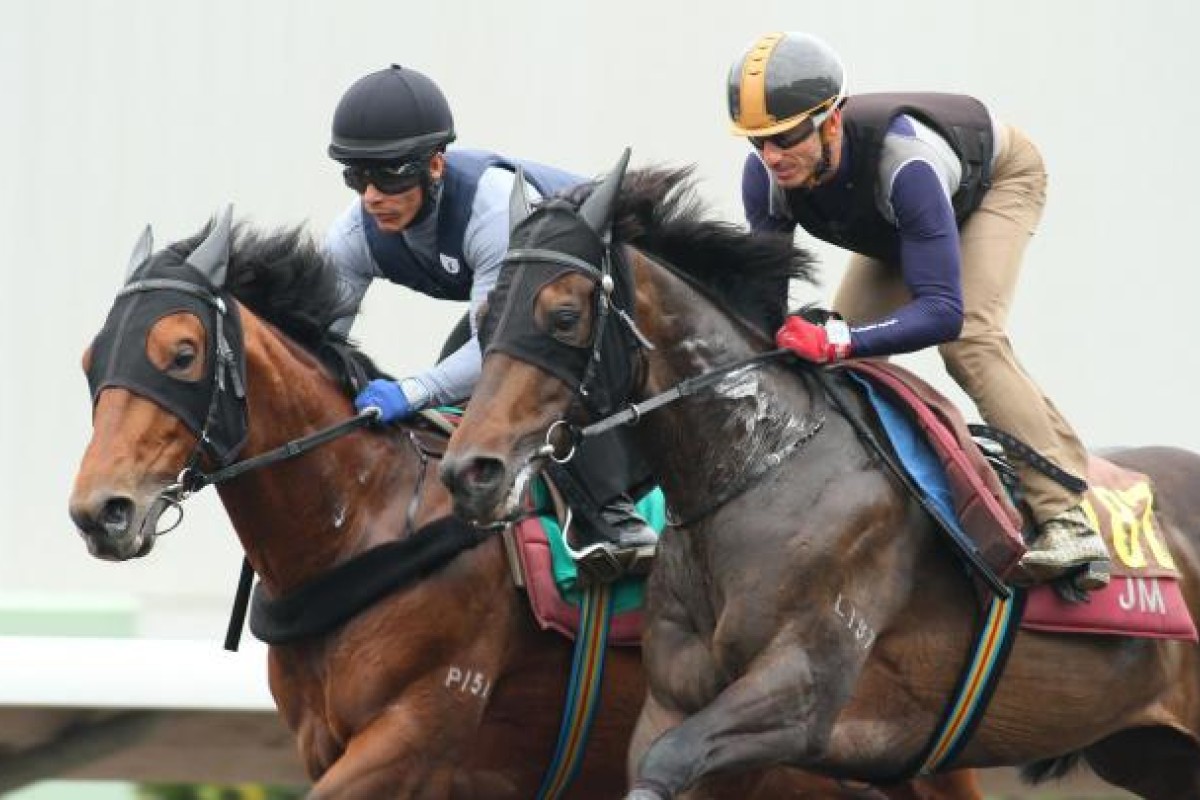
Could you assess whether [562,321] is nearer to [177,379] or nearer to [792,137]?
[792,137]

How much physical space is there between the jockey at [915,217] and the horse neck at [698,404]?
5.9 inches

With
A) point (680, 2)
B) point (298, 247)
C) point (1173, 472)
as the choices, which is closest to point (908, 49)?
point (680, 2)

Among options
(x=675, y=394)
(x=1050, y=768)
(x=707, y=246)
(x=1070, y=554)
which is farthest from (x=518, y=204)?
(x=1050, y=768)

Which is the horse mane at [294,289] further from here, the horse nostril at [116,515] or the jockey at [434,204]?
the horse nostril at [116,515]

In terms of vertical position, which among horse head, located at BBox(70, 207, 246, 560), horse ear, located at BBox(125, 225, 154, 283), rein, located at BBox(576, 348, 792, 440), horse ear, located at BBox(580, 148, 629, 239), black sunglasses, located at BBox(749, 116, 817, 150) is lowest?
horse head, located at BBox(70, 207, 246, 560)

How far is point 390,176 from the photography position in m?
5.80

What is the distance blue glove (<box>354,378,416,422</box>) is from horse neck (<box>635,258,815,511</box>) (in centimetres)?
72

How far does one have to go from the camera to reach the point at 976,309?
5.78m

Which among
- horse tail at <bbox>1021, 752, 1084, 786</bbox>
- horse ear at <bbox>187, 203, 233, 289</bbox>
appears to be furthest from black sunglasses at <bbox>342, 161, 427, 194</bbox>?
horse tail at <bbox>1021, 752, 1084, 786</bbox>

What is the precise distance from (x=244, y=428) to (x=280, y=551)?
0.33 m

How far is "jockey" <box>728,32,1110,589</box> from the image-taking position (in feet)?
17.6

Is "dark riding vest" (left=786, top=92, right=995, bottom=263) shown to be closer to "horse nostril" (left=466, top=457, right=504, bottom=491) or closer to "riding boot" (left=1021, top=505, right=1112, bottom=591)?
"riding boot" (left=1021, top=505, right=1112, bottom=591)

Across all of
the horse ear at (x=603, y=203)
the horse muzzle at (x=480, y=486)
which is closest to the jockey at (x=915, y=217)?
the horse ear at (x=603, y=203)

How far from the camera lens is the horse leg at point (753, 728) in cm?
492
